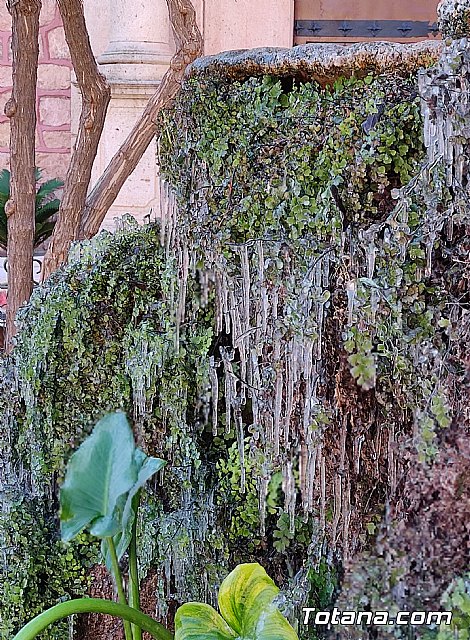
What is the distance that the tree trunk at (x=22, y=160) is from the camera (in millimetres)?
3059

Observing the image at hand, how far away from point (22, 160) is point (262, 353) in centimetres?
155

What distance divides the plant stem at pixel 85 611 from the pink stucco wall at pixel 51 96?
12.7 ft

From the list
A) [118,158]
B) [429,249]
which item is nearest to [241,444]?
[429,249]

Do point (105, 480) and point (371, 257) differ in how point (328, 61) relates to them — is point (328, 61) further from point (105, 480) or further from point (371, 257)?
point (105, 480)

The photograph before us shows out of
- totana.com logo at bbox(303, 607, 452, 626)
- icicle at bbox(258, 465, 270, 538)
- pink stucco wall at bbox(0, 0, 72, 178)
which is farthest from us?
pink stucco wall at bbox(0, 0, 72, 178)

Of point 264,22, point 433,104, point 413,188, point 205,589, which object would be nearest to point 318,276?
point 413,188

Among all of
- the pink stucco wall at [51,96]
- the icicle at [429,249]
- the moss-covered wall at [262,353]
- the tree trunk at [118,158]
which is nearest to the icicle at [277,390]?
the moss-covered wall at [262,353]

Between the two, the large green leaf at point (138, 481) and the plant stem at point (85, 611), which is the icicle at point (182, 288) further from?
the plant stem at point (85, 611)

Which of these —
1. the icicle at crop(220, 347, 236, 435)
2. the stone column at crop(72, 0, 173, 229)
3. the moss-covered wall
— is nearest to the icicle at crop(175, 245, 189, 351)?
the moss-covered wall

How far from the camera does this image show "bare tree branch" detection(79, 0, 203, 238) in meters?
3.08

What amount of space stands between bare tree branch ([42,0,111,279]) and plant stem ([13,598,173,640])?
1.61 m

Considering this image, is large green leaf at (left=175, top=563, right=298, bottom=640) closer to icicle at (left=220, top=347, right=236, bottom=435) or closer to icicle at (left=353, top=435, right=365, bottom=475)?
icicle at (left=353, top=435, right=365, bottom=475)

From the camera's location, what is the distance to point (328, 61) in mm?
1791

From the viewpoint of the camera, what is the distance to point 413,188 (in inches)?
61.8
